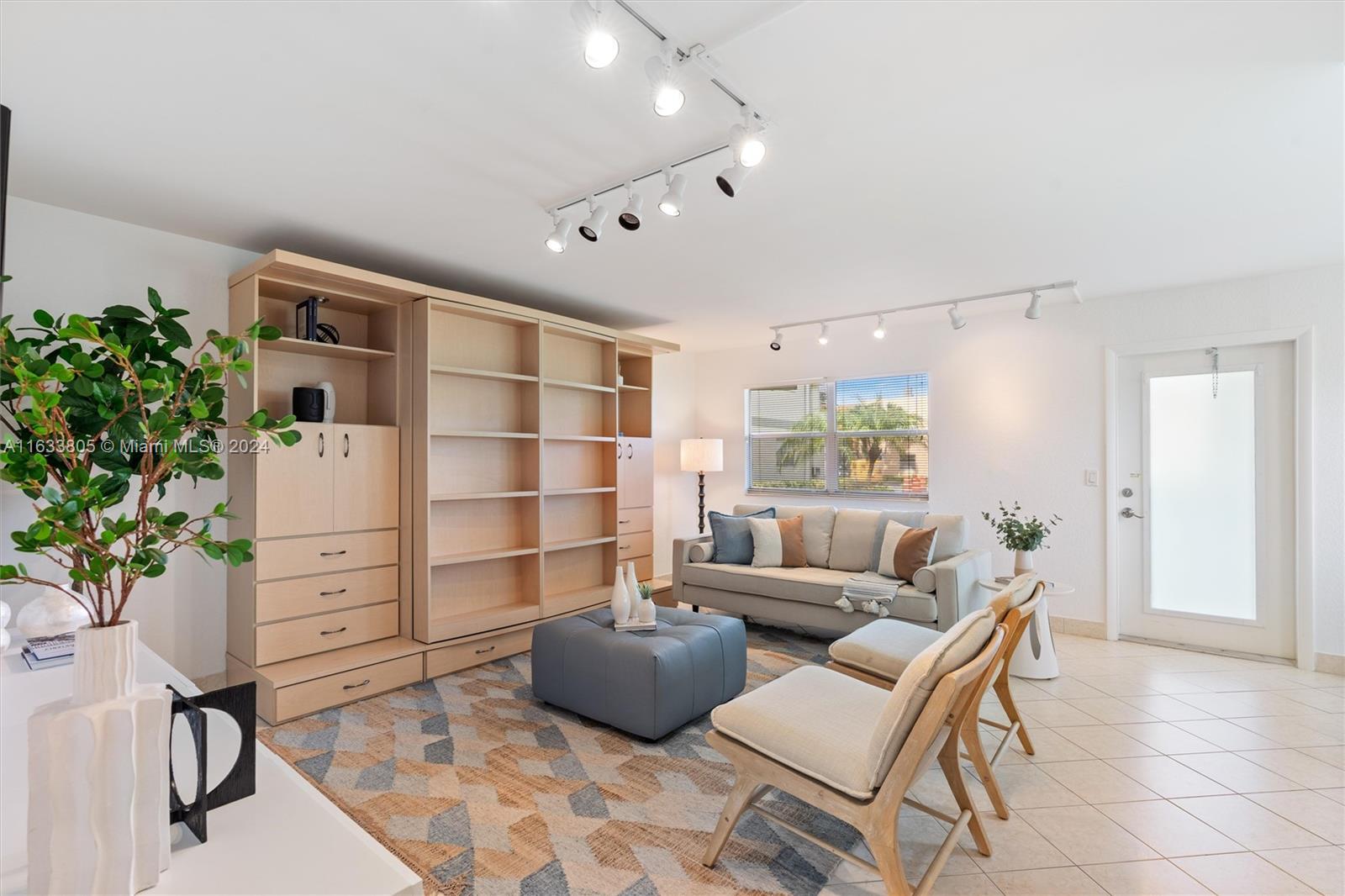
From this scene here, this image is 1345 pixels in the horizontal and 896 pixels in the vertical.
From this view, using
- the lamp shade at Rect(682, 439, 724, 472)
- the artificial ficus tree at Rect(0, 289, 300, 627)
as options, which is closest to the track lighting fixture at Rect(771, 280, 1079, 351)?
the lamp shade at Rect(682, 439, 724, 472)

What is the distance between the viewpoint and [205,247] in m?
3.43

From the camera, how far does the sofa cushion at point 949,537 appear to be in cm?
439

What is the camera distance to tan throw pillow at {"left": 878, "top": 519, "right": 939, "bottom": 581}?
165 inches

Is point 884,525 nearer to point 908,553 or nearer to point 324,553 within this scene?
point 908,553

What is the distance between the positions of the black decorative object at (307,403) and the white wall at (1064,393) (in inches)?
158

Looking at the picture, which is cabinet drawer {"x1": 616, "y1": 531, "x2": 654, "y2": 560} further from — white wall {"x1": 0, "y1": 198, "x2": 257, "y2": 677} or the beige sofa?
white wall {"x1": 0, "y1": 198, "x2": 257, "y2": 677}

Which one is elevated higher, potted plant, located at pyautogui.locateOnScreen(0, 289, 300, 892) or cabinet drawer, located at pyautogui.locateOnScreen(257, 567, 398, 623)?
potted plant, located at pyautogui.locateOnScreen(0, 289, 300, 892)

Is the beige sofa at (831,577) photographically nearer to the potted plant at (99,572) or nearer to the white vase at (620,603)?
the white vase at (620,603)

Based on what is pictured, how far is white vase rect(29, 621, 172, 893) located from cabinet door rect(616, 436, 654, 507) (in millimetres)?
4401

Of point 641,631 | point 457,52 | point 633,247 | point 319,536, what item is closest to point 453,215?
point 633,247

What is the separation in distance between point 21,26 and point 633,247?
2.41 m

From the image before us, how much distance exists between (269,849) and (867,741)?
1499 millimetres

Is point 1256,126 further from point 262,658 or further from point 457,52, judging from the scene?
point 262,658

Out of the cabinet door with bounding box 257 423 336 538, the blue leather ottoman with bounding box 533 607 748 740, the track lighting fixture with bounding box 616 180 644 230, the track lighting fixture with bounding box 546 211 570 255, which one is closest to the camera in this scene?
the track lighting fixture with bounding box 616 180 644 230
